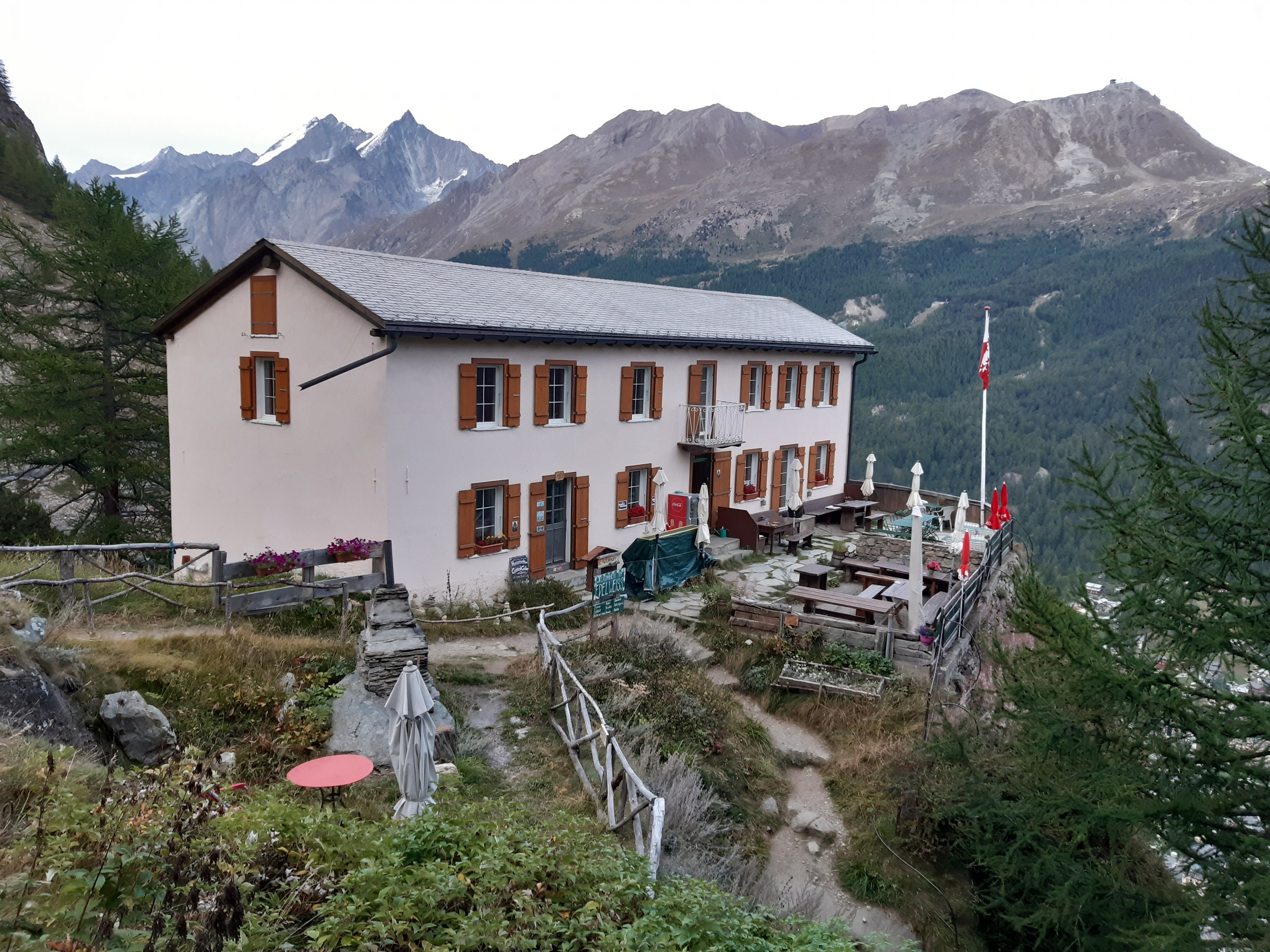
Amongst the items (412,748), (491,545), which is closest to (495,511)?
(491,545)

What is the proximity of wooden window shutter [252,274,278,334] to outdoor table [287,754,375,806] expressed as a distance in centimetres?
1159

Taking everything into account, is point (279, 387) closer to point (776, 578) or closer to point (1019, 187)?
point (776, 578)

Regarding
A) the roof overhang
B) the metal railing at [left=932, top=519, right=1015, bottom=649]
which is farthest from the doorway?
the metal railing at [left=932, top=519, right=1015, bottom=649]

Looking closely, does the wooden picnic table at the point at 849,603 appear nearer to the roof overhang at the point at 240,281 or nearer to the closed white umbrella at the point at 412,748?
the roof overhang at the point at 240,281

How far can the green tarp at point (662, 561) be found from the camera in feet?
56.8

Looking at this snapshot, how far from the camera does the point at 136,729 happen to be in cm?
781

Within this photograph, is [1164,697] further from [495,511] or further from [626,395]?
[626,395]

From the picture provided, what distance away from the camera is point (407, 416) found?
1469cm

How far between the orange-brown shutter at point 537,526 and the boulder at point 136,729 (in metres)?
9.60

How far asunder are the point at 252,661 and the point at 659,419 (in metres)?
12.4

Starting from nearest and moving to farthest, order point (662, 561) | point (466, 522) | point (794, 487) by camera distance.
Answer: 1. point (466, 522)
2. point (662, 561)
3. point (794, 487)

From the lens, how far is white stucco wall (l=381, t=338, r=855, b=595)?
14750 millimetres

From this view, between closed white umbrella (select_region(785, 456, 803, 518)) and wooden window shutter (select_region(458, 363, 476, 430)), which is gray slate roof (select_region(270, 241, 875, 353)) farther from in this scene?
closed white umbrella (select_region(785, 456, 803, 518))

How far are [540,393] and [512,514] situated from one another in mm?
2647
